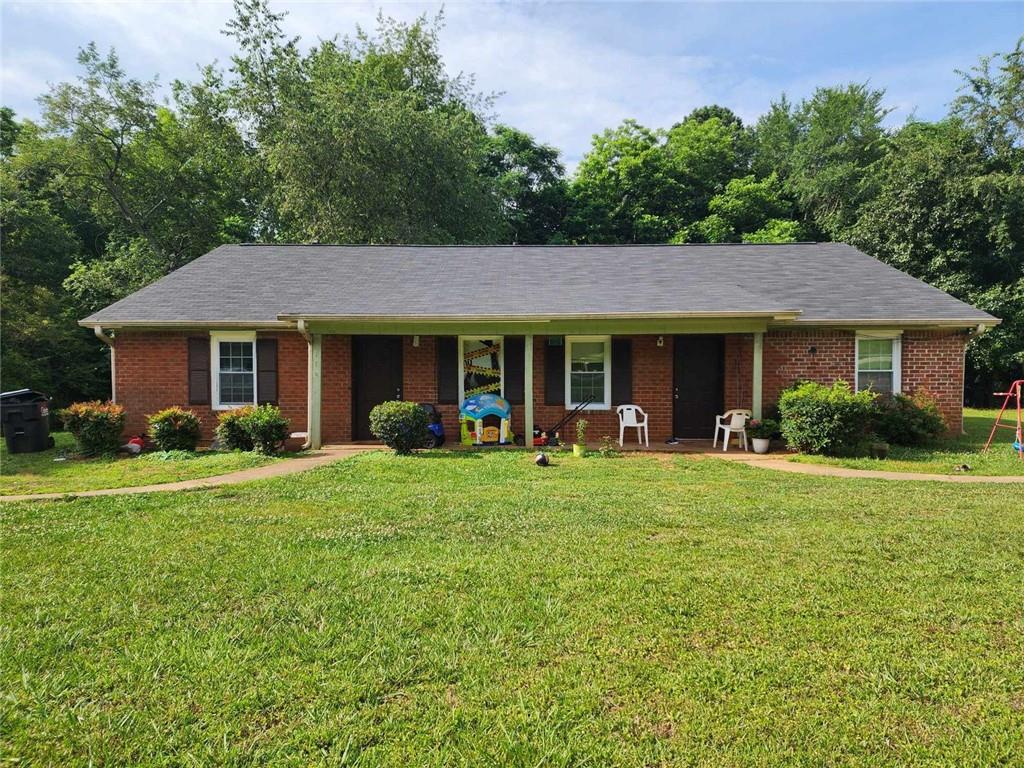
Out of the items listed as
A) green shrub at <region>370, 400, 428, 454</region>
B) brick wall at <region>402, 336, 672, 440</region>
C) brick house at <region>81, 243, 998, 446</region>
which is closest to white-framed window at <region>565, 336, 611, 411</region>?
brick house at <region>81, 243, 998, 446</region>

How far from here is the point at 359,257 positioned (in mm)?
14305

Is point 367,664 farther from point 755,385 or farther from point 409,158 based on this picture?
point 409,158

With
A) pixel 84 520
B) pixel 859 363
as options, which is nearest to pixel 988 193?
pixel 859 363

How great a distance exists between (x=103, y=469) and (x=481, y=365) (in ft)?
22.6

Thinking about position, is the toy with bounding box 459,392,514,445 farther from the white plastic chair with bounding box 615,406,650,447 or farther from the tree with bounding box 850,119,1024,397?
the tree with bounding box 850,119,1024,397

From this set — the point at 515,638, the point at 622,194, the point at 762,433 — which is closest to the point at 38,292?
the point at 515,638

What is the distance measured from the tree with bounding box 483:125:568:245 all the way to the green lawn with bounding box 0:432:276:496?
24715 millimetres

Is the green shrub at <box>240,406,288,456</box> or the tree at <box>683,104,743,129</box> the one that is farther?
the tree at <box>683,104,743,129</box>

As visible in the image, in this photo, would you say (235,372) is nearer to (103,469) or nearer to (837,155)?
(103,469)

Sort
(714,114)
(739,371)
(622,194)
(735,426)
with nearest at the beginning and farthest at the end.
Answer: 1. (735,426)
2. (739,371)
3. (622,194)
4. (714,114)

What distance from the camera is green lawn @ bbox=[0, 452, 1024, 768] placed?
2291 mm

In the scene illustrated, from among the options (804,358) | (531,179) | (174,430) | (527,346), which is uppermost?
(531,179)

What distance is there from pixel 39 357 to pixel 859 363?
75.5 ft

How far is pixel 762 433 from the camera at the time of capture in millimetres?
10094
